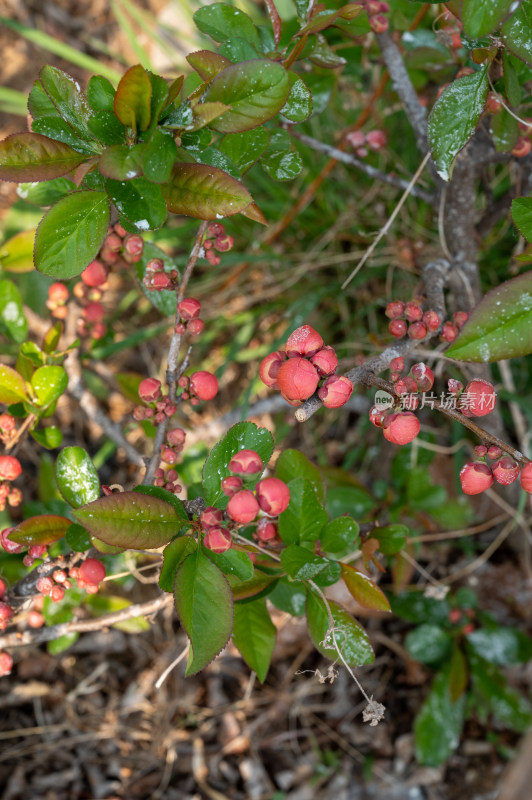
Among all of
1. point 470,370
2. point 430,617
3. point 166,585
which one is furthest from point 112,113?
point 430,617

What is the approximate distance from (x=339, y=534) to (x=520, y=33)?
726 millimetres

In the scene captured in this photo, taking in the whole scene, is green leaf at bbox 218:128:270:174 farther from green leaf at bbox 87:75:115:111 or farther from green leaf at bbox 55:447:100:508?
green leaf at bbox 55:447:100:508

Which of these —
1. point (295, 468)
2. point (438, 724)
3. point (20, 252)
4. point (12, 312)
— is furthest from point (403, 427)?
point (438, 724)

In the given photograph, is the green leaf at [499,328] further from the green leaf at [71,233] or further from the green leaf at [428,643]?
the green leaf at [428,643]

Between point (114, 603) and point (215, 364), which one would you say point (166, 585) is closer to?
point (114, 603)

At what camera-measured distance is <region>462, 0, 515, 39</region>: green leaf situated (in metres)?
0.74

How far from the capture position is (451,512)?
1621 mm

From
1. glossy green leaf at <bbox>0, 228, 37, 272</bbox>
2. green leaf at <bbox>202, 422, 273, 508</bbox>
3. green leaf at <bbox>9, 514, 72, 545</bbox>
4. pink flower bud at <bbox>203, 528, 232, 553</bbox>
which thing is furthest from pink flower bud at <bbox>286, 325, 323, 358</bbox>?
glossy green leaf at <bbox>0, 228, 37, 272</bbox>

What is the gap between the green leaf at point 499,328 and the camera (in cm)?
77

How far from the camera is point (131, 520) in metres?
0.75

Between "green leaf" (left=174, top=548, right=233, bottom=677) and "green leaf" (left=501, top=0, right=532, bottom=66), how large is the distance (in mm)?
759

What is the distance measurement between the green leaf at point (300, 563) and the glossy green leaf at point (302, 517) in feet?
0.13

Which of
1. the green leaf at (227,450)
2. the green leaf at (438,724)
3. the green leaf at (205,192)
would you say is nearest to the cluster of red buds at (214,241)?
the green leaf at (205,192)

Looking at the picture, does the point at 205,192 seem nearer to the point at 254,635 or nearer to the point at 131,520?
the point at 131,520
